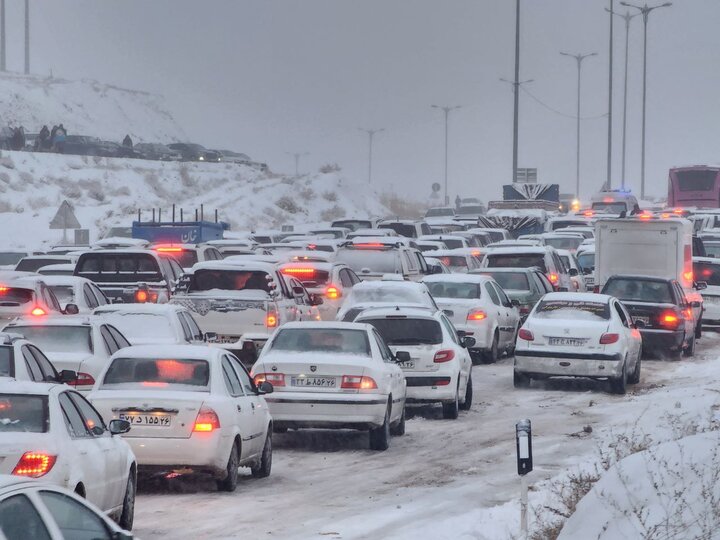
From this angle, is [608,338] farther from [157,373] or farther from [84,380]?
[157,373]

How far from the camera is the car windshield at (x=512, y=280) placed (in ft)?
108

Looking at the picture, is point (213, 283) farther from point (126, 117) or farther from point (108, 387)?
point (126, 117)

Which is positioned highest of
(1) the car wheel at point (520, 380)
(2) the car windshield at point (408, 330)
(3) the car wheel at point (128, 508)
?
(2) the car windshield at point (408, 330)

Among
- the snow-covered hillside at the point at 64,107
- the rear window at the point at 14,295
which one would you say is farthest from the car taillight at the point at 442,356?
the snow-covered hillside at the point at 64,107

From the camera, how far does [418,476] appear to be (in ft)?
53.2

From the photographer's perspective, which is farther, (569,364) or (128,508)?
(569,364)

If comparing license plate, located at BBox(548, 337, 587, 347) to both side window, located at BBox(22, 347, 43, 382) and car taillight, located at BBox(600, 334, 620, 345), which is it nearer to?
car taillight, located at BBox(600, 334, 620, 345)

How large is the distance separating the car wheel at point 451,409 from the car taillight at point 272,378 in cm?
384

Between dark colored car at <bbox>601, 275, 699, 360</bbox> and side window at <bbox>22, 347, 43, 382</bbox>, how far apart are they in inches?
598

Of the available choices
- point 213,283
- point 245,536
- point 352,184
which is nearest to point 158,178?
point 352,184

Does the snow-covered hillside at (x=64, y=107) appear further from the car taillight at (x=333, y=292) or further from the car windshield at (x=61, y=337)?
the car windshield at (x=61, y=337)

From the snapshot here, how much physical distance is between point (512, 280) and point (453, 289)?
4058 mm

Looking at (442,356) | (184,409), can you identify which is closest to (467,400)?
(442,356)

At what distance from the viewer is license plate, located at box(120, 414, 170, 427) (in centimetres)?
1478
